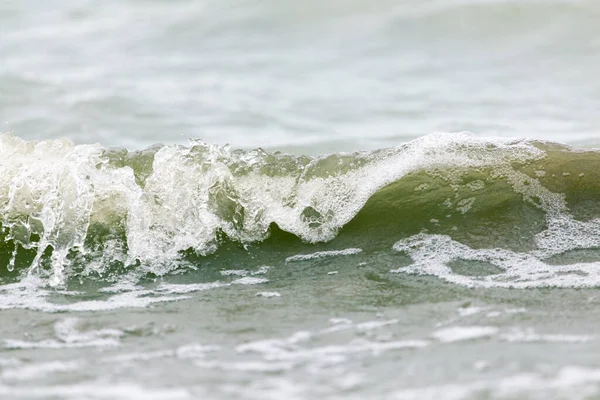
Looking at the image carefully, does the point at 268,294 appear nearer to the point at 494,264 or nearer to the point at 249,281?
the point at 249,281

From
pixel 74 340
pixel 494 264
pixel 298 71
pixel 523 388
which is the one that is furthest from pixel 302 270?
pixel 298 71

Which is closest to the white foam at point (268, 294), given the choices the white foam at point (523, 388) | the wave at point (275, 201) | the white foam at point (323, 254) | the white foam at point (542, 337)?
the white foam at point (323, 254)

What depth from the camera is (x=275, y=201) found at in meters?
4.41

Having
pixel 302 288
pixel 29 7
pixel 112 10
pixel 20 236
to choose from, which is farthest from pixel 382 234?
pixel 29 7

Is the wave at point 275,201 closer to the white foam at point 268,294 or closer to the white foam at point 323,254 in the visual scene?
the white foam at point 323,254

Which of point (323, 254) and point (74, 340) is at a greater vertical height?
point (323, 254)

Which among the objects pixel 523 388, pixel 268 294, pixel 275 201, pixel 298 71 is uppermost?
pixel 298 71

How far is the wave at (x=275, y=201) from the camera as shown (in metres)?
4.13

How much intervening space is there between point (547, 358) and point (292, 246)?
1.99m

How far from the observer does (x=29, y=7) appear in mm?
13062

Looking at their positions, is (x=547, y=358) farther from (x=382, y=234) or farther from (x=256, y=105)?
(x=256, y=105)

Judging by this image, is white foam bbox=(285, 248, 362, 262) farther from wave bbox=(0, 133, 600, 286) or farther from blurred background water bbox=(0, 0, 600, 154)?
blurred background water bbox=(0, 0, 600, 154)

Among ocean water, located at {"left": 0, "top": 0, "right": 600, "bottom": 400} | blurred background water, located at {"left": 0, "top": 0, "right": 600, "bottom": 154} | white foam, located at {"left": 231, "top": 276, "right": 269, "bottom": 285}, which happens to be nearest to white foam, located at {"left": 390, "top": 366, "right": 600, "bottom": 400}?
ocean water, located at {"left": 0, "top": 0, "right": 600, "bottom": 400}

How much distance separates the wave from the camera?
413cm
